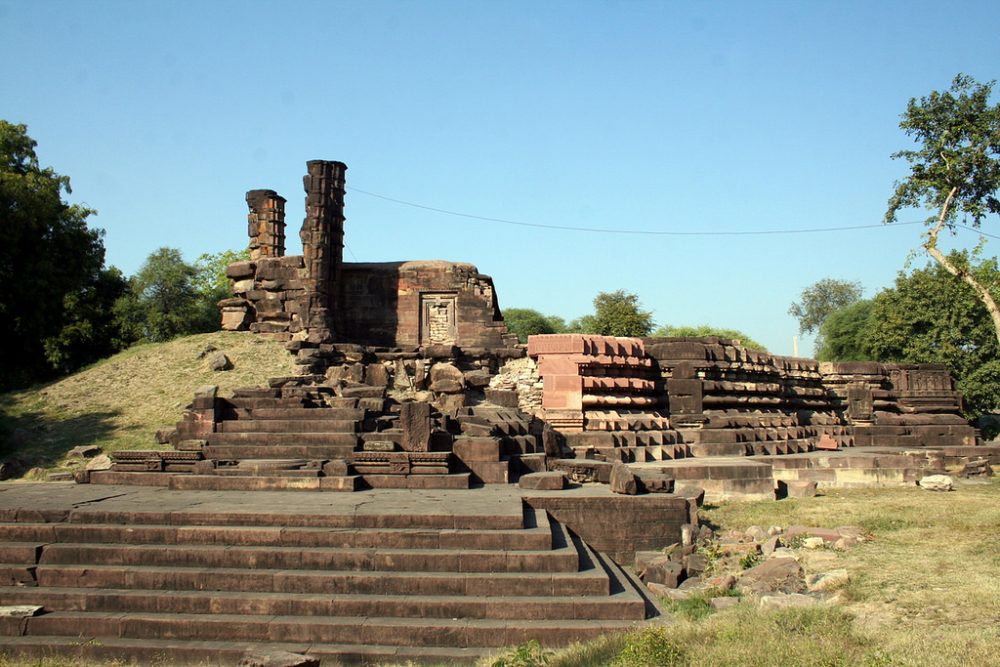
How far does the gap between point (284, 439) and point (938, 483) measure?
1136cm

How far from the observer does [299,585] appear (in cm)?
762

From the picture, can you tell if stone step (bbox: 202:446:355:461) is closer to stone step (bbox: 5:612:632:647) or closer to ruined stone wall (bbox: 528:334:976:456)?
stone step (bbox: 5:612:632:647)

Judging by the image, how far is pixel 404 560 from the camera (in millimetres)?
7926

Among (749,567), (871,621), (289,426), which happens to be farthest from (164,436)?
(871,621)

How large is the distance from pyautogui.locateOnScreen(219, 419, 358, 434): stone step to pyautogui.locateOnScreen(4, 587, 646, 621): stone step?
5.27 m

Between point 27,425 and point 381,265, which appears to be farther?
point 381,265

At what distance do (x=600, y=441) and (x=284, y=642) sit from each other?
933cm

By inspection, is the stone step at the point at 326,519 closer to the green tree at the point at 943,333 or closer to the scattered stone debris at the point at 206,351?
the scattered stone debris at the point at 206,351

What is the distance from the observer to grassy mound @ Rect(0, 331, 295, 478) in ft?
51.7

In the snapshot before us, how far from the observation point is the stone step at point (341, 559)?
792 centimetres

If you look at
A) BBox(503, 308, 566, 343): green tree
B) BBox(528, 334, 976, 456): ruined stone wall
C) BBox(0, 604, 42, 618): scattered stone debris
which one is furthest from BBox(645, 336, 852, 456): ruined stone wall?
BBox(503, 308, 566, 343): green tree

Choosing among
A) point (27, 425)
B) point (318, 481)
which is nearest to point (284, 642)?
point (318, 481)

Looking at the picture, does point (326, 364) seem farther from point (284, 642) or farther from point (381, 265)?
point (284, 642)

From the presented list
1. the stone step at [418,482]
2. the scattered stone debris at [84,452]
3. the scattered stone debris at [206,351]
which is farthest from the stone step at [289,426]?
the scattered stone debris at [206,351]
